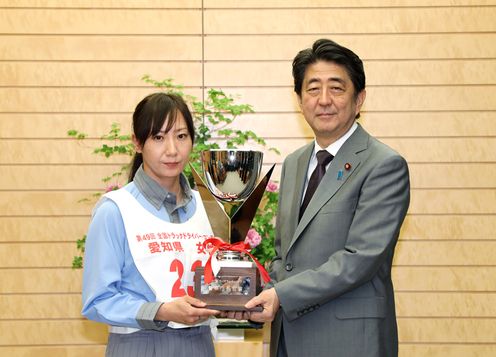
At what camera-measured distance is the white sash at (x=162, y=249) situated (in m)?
1.94

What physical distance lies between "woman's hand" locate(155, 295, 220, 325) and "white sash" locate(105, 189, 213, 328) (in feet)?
0.21

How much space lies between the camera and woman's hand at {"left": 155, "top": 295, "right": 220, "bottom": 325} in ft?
6.20

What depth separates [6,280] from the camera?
4273 mm

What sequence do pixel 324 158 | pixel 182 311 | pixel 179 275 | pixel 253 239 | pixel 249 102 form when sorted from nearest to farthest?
pixel 182 311 → pixel 179 275 → pixel 324 158 → pixel 253 239 → pixel 249 102

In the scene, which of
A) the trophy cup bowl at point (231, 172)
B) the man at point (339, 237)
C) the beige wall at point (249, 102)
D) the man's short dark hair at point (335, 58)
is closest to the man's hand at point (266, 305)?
the man at point (339, 237)

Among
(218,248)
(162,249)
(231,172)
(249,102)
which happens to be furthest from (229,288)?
(249,102)

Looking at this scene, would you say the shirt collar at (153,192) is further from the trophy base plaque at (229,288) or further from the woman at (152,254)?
the trophy base plaque at (229,288)

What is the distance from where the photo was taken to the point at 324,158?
2.26 meters

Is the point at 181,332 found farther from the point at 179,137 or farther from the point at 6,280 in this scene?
the point at 6,280

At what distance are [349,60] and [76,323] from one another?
111 inches

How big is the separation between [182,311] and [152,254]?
183 mm

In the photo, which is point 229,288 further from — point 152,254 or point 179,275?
point 152,254

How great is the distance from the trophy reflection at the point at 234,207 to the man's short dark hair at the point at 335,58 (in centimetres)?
38

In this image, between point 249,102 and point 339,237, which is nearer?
point 339,237
